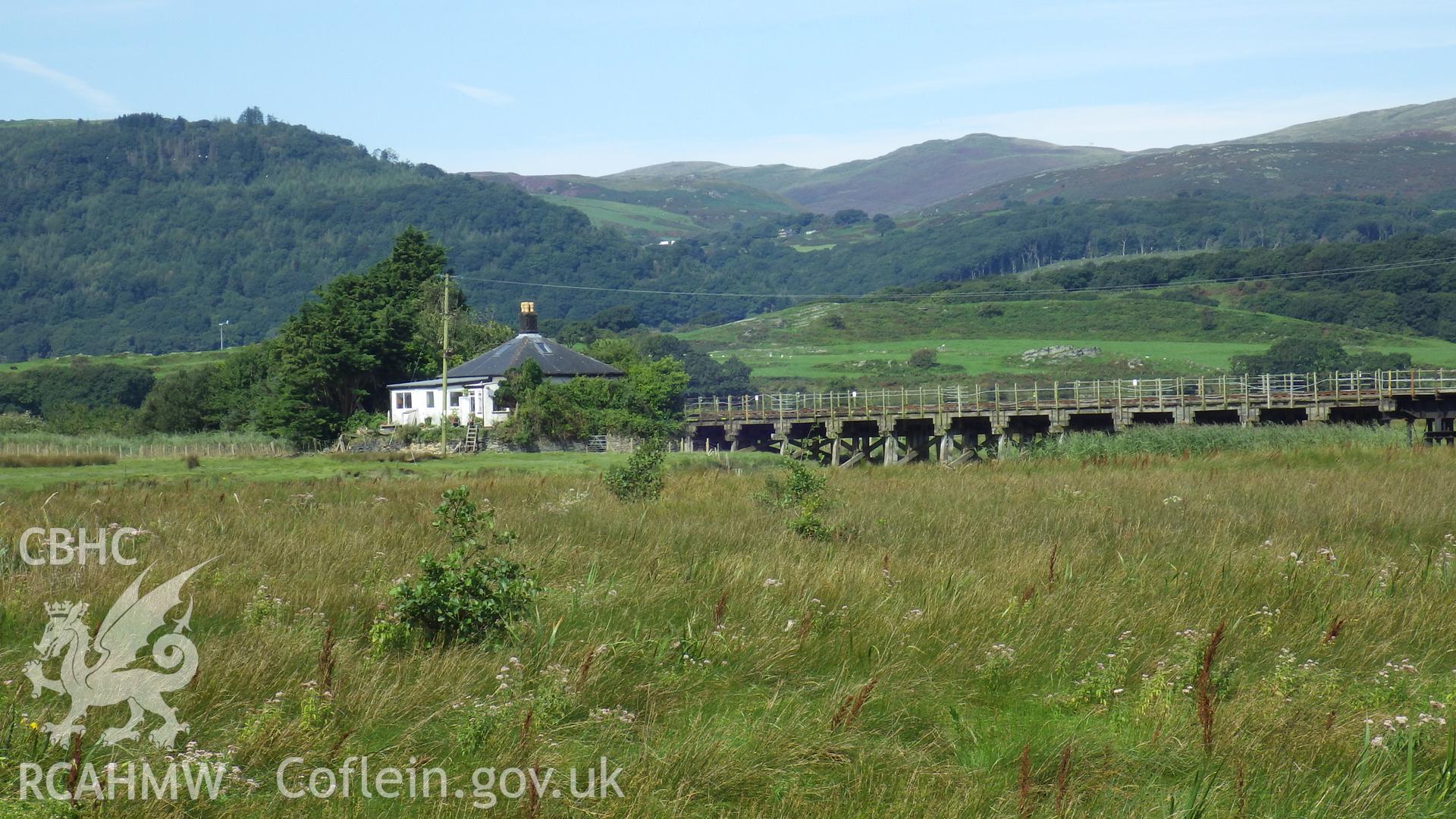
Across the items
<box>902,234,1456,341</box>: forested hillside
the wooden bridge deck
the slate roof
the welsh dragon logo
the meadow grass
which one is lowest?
the wooden bridge deck

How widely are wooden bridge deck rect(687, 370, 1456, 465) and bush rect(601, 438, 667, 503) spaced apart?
93.0ft

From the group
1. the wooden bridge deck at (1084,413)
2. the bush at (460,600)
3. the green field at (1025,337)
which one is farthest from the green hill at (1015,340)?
the bush at (460,600)

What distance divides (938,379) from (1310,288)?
74538 millimetres

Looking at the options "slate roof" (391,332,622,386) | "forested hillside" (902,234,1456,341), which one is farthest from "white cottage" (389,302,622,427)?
"forested hillside" (902,234,1456,341)

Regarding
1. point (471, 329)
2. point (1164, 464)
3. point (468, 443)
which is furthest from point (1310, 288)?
point (1164, 464)

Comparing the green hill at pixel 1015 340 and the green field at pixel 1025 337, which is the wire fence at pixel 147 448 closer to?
the green hill at pixel 1015 340

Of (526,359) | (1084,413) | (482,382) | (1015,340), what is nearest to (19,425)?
(482,382)

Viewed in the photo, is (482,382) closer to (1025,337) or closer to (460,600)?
(460,600)

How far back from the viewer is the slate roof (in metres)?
67.8

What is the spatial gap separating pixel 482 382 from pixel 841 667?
197 ft

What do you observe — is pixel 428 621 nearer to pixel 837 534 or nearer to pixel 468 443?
pixel 837 534

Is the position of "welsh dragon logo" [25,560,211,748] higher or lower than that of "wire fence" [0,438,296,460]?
higher

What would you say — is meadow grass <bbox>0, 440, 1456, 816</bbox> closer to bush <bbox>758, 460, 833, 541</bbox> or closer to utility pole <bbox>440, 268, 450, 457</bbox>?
bush <bbox>758, 460, 833, 541</bbox>

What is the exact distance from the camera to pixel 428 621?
845cm
